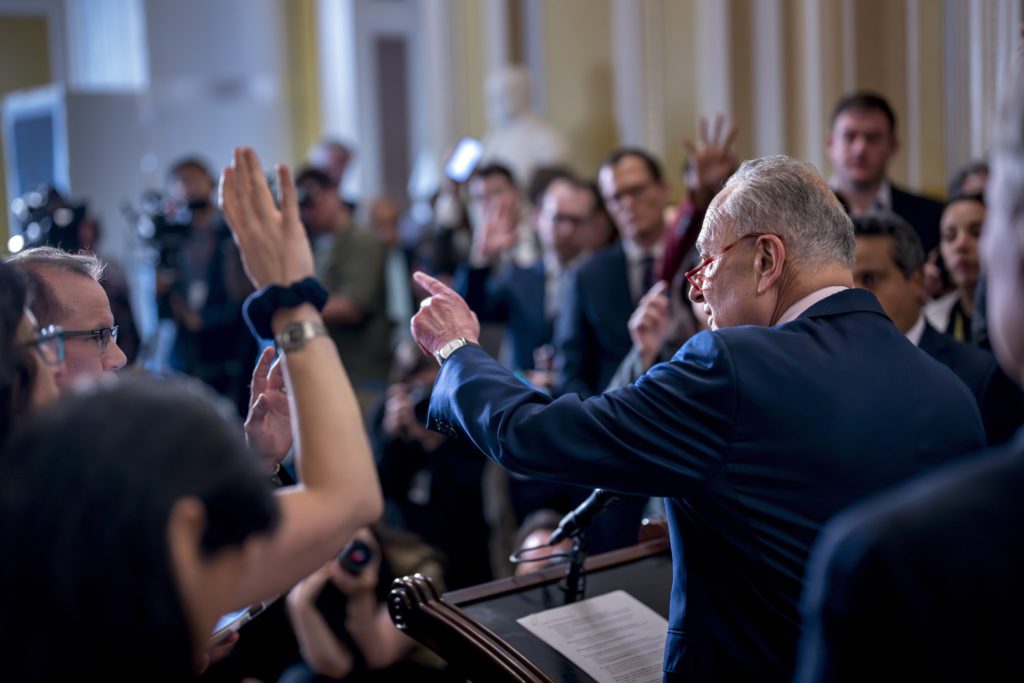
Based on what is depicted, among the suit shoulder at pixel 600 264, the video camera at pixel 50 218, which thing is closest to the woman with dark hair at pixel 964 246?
the suit shoulder at pixel 600 264

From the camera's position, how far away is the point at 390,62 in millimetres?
9344

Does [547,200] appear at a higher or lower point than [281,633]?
higher

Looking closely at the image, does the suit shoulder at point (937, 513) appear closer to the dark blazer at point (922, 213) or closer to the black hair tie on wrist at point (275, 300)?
the black hair tie on wrist at point (275, 300)

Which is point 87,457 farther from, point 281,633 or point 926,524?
point 281,633

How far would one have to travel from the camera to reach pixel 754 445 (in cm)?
158

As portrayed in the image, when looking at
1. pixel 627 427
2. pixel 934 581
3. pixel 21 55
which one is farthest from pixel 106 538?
pixel 21 55

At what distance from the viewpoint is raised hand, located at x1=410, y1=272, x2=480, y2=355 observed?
1889 millimetres

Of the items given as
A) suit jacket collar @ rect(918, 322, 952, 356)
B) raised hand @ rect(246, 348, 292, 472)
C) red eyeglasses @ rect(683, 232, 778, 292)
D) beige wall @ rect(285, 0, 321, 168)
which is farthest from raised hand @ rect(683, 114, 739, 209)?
beige wall @ rect(285, 0, 321, 168)

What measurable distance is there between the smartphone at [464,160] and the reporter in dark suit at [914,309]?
2.80 metres

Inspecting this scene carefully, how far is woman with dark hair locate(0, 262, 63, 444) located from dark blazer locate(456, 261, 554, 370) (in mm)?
3076

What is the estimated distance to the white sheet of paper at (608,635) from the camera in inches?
69.3

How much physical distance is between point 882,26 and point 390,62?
5385mm

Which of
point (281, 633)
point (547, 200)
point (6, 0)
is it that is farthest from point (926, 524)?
point (6, 0)

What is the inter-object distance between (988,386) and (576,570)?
1.14 m
